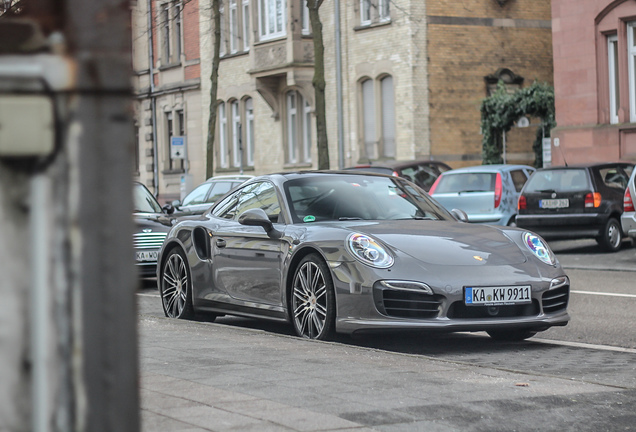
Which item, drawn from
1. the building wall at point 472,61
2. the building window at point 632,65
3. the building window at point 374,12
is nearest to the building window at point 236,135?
the building window at point 374,12

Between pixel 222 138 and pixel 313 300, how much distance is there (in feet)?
121

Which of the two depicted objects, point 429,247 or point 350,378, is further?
point 429,247

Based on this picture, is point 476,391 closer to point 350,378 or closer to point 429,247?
point 350,378

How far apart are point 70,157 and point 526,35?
3504cm

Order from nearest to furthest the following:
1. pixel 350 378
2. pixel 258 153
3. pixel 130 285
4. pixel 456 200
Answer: pixel 130 285
pixel 350 378
pixel 456 200
pixel 258 153

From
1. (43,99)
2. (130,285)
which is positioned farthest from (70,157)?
(130,285)

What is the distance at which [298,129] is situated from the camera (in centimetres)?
3966

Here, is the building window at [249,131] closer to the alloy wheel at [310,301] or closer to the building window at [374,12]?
the building window at [374,12]

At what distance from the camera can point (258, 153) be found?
4166 centimetres

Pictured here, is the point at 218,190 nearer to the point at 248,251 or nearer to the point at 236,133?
the point at 248,251

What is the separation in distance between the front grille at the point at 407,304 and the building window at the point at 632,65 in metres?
20.0

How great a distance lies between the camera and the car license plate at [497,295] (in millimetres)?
7945

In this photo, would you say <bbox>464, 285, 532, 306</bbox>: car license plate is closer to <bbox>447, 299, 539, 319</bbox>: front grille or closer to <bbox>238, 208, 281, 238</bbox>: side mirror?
<bbox>447, 299, 539, 319</bbox>: front grille

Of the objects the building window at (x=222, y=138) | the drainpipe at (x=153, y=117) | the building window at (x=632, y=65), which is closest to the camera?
the building window at (x=632, y=65)
